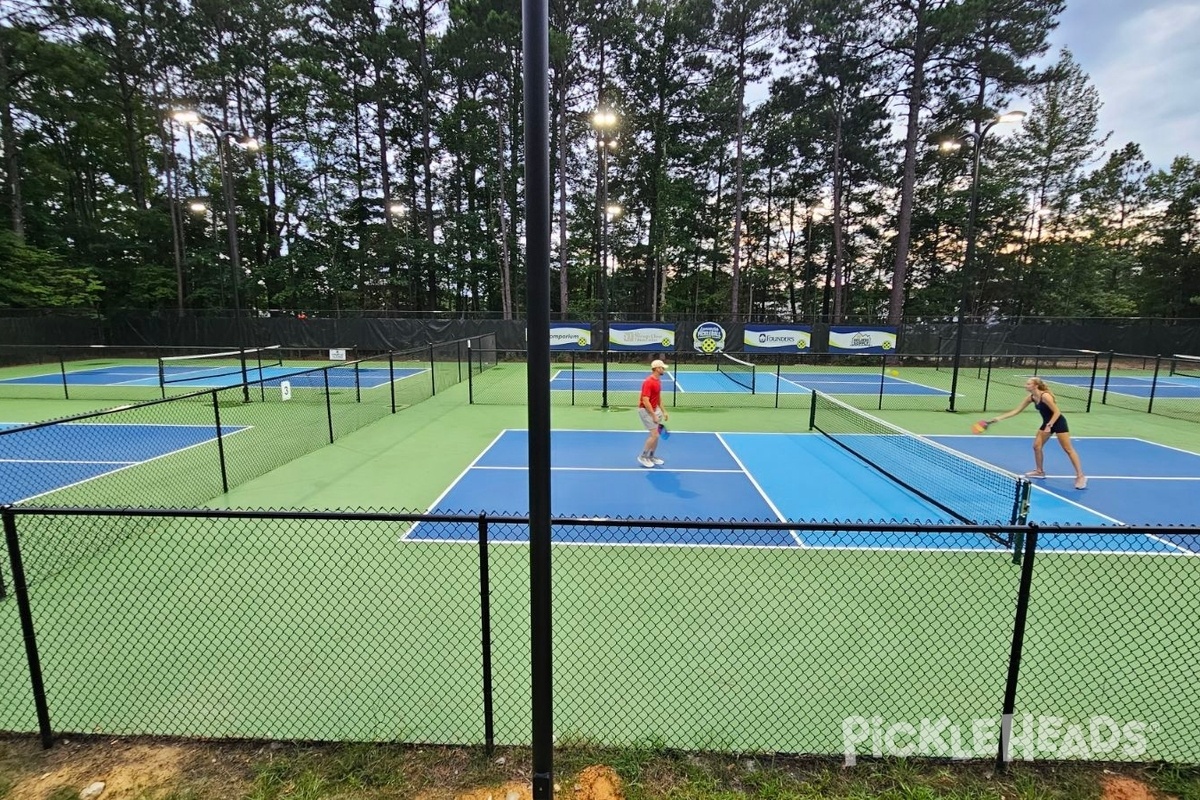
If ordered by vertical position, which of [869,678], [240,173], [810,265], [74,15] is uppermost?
[74,15]

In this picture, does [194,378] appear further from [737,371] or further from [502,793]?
[737,371]

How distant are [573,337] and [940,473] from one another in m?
19.9

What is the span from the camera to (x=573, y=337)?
27531 mm

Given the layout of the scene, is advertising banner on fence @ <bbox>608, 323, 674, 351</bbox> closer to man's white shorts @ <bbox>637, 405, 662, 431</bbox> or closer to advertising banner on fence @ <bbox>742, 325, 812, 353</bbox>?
advertising banner on fence @ <bbox>742, 325, 812, 353</bbox>

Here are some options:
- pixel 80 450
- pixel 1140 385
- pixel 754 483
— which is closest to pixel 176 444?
pixel 80 450

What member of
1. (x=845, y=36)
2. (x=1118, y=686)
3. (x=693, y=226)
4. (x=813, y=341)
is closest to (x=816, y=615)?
(x=1118, y=686)

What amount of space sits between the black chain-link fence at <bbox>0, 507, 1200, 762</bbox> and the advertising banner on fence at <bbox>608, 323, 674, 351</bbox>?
21.4 metres

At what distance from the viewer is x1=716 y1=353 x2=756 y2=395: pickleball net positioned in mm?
21141

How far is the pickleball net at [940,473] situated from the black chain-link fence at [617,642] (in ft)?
2.82

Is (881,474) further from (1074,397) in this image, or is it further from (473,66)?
(473,66)

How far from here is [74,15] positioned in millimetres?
30516

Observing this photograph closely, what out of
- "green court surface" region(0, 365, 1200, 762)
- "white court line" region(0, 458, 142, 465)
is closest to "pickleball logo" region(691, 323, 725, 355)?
"green court surface" region(0, 365, 1200, 762)

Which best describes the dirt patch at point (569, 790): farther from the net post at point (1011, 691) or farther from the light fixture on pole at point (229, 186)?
the light fixture on pole at point (229, 186)

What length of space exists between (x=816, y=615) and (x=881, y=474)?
17.6ft
